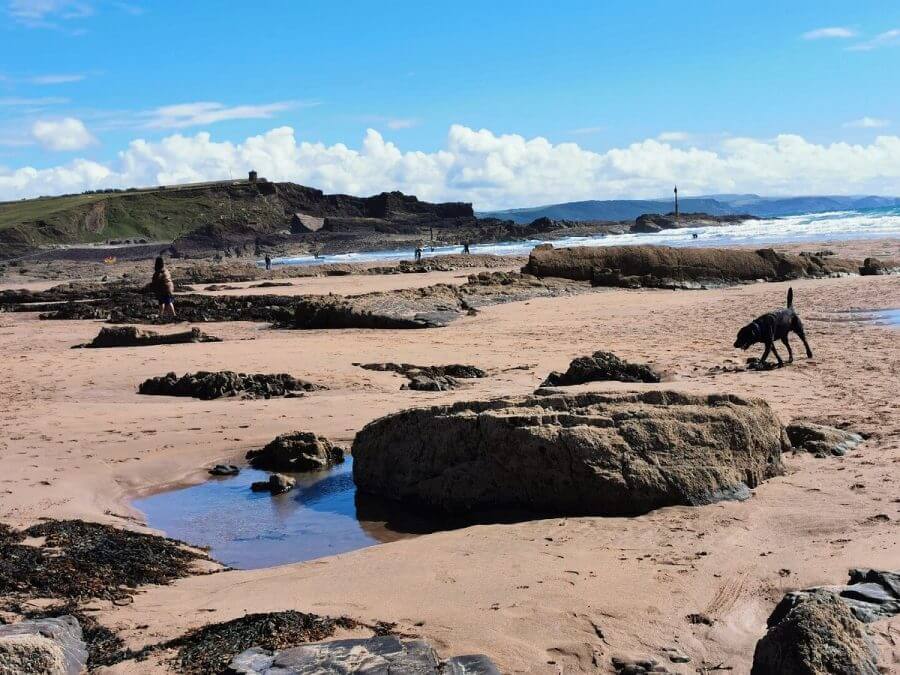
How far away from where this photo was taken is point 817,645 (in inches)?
136

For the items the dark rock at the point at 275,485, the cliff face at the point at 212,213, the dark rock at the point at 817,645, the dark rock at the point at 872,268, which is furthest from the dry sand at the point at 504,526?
the cliff face at the point at 212,213

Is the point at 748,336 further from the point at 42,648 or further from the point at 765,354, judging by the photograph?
the point at 42,648

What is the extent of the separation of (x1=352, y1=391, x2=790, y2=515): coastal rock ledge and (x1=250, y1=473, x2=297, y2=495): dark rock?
0.96 meters

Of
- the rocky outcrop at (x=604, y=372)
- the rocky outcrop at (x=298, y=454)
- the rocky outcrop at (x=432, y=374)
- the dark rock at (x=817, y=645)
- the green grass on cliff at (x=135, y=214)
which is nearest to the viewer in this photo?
the dark rock at (x=817, y=645)

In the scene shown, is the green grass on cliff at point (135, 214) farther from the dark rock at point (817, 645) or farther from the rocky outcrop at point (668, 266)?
the dark rock at point (817, 645)

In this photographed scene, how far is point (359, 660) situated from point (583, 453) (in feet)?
9.00

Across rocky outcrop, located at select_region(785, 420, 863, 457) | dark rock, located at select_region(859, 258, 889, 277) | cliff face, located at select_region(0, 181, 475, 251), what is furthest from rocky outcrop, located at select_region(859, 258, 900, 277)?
cliff face, located at select_region(0, 181, 475, 251)

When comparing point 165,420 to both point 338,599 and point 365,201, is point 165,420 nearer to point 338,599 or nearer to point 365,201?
point 338,599

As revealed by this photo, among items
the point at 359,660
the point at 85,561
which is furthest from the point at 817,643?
the point at 85,561

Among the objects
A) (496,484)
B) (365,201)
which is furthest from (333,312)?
(365,201)

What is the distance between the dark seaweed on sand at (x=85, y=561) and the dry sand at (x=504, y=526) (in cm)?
29

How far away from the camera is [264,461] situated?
28.2 feet

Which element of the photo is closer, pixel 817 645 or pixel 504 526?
pixel 817 645

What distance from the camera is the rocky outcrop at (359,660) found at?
3.76 metres
